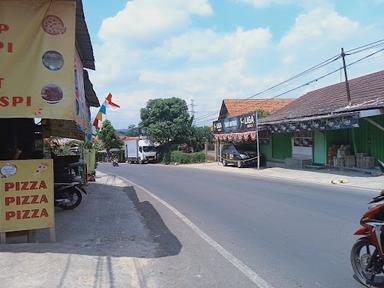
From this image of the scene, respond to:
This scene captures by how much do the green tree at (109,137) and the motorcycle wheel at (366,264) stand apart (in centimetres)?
7575

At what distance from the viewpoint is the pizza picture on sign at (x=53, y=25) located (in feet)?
26.1

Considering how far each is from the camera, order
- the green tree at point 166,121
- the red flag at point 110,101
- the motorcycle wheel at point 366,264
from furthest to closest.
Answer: the green tree at point 166,121
the red flag at point 110,101
the motorcycle wheel at point 366,264

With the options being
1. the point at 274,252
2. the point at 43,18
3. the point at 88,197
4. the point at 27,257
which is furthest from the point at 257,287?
the point at 88,197

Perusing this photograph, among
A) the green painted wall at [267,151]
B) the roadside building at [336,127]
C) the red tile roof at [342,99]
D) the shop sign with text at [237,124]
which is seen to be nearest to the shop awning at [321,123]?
the roadside building at [336,127]

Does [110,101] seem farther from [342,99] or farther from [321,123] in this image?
[342,99]

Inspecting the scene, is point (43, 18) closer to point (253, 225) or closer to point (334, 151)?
point (253, 225)

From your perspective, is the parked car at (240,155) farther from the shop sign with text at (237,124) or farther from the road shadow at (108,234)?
the road shadow at (108,234)

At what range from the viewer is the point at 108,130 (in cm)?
8125

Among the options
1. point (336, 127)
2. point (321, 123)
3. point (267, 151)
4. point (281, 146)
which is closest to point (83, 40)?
A: point (336, 127)

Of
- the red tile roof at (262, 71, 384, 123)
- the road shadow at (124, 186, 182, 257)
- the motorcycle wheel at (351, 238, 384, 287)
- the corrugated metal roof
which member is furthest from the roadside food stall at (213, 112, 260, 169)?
the motorcycle wheel at (351, 238, 384, 287)

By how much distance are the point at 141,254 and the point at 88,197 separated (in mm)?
8209

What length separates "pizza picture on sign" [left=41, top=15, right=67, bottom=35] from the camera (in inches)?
313

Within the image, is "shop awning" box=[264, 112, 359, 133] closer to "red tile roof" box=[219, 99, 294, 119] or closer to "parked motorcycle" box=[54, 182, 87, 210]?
"parked motorcycle" box=[54, 182, 87, 210]

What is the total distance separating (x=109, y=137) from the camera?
267 ft
